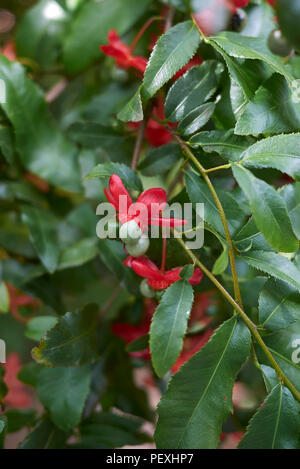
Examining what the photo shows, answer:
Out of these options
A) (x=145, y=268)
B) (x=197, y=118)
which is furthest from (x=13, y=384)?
(x=197, y=118)

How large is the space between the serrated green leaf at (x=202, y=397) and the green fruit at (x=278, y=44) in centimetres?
33

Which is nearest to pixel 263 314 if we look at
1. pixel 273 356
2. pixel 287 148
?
pixel 273 356

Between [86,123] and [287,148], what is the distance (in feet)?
0.94

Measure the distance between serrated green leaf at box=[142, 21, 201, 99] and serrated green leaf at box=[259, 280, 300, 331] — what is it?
0.20 meters

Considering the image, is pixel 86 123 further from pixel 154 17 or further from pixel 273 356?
pixel 273 356

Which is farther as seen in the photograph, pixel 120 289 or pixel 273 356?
pixel 120 289

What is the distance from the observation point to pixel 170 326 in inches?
16.1

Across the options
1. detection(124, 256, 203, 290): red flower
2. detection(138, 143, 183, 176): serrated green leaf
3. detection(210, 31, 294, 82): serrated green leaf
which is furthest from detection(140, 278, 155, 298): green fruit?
detection(210, 31, 294, 82): serrated green leaf

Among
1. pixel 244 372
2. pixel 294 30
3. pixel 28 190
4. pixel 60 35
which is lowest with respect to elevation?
pixel 244 372

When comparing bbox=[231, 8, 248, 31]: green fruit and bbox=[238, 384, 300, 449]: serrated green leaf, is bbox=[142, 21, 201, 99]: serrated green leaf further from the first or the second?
bbox=[238, 384, 300, 449]: serrated green leaf

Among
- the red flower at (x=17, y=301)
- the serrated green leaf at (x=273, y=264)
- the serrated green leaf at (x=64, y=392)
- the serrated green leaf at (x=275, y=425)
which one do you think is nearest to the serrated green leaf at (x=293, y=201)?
the serrated green leaf at (x=273, y=264)

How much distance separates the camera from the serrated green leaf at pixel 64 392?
527mm

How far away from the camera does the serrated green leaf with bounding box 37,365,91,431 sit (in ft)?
1.73

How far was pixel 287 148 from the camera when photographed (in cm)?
40
